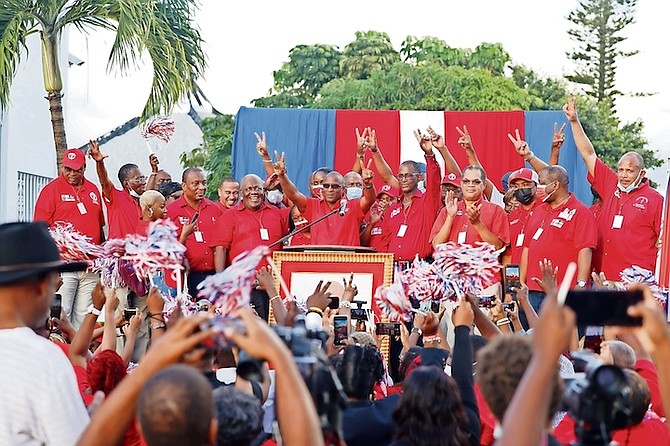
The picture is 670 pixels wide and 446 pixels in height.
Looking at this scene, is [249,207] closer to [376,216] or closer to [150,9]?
[376,216]

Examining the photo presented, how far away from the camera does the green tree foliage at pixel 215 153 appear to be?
118 feet

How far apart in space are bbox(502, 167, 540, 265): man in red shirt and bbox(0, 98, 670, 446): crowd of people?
0.02m

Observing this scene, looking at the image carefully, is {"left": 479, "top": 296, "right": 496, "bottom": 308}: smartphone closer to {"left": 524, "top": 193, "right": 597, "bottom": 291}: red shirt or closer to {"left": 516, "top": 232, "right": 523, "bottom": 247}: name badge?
{"left": 524, "top": 193, "right": 597, "bottom": 291}: red shirt

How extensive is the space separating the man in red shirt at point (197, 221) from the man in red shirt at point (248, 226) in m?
0.16

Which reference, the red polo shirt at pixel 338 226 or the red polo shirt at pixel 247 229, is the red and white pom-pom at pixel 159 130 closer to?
the red polo shirt at pixel 247 229

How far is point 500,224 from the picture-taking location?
Answer: 35.4 feet

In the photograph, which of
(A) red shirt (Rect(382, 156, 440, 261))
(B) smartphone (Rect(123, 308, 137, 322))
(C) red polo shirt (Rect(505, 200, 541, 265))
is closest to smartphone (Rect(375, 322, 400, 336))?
(B) smartphone (Rect(123, 308, 137, 322))

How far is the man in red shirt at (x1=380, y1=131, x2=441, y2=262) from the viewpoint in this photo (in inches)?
443

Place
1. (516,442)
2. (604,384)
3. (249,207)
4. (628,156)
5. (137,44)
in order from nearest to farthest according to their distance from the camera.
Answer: (516,442), (604,384), (628,156), (249,207), (137,44)

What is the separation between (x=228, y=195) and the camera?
1201cm

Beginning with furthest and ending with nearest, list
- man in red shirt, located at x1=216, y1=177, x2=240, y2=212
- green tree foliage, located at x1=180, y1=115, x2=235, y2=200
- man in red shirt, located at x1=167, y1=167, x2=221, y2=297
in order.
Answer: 1. green tree foliage, located at x1=180, y1=115, x2=235, y2=200
2. man in red shirt, located at x1=216, y1=177, x2=240, y2=212
3. man in red shirt, located at x1=167, y1=167, x2=221, y2=297

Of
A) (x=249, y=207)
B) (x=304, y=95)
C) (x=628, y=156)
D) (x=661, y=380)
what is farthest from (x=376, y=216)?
(x=304, y=95)

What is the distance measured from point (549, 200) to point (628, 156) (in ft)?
2.88

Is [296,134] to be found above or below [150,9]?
below
